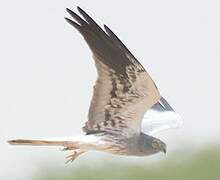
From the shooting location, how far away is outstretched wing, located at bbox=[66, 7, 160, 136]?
13352mm

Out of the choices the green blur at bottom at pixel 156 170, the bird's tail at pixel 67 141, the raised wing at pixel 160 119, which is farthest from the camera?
the green blur at bottom at pixel 156 170

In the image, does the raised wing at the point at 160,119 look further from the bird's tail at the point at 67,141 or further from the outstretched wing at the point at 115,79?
the bird's tail at the point at 67,141

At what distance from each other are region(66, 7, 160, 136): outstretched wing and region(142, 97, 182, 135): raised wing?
2.37ft

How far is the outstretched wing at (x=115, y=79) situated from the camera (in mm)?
13352

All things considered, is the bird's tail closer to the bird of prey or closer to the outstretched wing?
the bird of prey

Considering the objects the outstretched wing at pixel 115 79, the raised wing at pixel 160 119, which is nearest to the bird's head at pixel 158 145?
the raised wing at pixel 160 119

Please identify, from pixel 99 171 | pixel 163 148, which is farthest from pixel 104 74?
pixel 99 171

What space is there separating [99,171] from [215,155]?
182cm

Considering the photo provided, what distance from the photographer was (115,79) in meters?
13.6

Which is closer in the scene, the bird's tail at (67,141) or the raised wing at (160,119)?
the bird's tail at (67,141)

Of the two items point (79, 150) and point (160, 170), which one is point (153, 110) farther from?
point (160, 170)

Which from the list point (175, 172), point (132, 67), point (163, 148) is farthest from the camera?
point (175, 172)

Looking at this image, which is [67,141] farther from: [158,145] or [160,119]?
[160,119]

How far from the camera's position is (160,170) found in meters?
25.2
